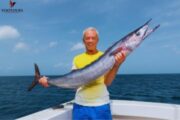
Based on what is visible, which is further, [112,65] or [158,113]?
[158,113]

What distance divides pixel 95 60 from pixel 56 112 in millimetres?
1507

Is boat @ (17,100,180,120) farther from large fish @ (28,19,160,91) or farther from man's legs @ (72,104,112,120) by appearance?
large fish @ (28,19,160,91)

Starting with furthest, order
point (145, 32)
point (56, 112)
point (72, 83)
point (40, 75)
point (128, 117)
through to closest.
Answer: point (128, 117) < point (56, 112) < point (40, 75) < point (72, 83) < point (145, 32)

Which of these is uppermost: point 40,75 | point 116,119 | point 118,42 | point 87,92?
point 118,42

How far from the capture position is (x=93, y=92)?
13.1ft

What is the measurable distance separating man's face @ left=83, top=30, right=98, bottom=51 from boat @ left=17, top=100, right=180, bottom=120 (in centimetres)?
148

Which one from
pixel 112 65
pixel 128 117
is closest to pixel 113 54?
pixel 112 65

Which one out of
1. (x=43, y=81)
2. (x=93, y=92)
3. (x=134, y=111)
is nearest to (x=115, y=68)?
(x=93, y=92)

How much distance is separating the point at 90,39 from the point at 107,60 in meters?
0.36

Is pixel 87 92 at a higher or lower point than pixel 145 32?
lower

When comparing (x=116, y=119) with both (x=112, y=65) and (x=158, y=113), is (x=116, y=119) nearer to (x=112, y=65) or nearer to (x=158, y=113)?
(x=158, y=113)

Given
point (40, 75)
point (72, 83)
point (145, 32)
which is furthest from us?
point (40, 75)

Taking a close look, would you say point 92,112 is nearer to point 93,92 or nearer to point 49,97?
point 93,92

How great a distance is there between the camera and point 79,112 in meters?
4.09
